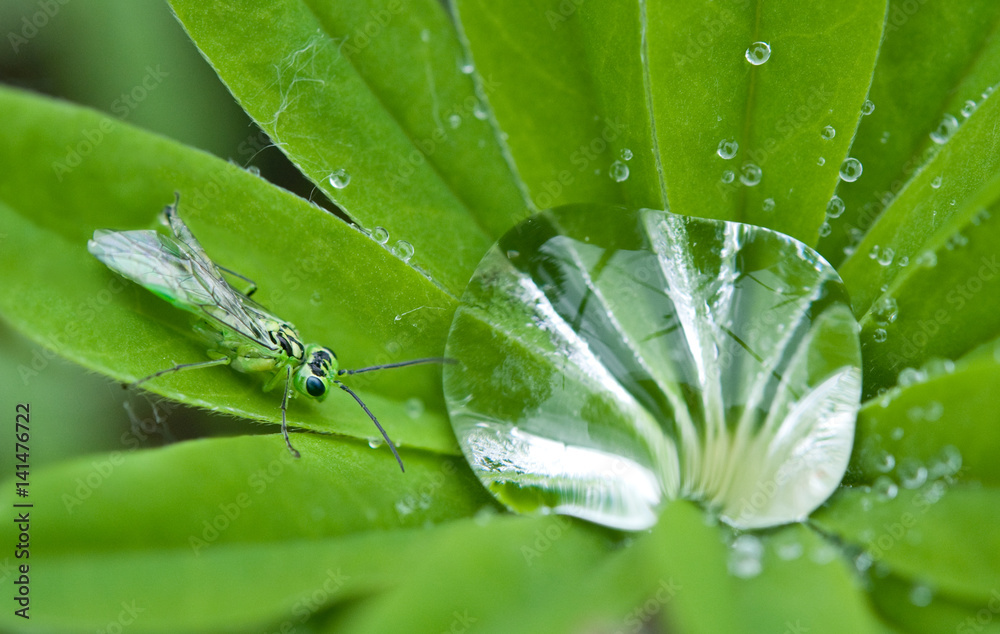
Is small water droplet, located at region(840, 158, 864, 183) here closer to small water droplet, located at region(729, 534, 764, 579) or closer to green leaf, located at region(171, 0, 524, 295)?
green leaf, located at region(171, 0, 524, 295)

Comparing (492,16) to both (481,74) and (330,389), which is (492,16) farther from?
(330,389)

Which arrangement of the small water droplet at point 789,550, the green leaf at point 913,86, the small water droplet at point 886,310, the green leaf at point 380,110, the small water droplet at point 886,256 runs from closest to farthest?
the small water droplet at point 789,550
the small water droplet at point 886,310
the small water droplet at point 886,256
the green leaf at point 380,110
the green leaf at point 913,86

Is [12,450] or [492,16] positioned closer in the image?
[492,16]

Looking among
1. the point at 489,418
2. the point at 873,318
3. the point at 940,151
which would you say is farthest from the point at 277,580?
the point at 940,151

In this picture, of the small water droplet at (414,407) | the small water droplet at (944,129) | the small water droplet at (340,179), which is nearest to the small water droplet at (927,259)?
the small water droplet at (944,129)

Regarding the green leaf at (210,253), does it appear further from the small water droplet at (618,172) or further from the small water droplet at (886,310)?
the small water droplet at (886,310)

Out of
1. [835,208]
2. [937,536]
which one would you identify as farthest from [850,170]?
[937,536]

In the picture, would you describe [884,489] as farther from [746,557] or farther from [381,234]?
[381,234]
